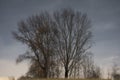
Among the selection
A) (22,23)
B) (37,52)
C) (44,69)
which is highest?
(22,23)

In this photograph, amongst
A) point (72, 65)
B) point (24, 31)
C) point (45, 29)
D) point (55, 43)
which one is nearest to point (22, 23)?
point (24, 31)

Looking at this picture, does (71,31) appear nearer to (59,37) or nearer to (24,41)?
(59,37)

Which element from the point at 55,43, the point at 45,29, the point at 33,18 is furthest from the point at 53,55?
the point at 33,18

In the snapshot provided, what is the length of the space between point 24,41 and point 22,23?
3.24 meters

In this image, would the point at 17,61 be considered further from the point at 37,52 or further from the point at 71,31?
Result: the point at 71,31

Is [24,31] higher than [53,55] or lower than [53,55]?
higher

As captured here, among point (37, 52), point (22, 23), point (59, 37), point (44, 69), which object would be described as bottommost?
point (44, 69)

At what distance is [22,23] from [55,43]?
21.0ft

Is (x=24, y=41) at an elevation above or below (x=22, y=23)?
below

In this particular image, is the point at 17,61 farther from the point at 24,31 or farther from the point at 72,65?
the point at 72,65

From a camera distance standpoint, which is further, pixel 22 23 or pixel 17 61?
pixel 22 23

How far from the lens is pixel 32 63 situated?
3709 cm

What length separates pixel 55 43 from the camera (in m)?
38.4

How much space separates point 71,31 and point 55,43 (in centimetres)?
327
